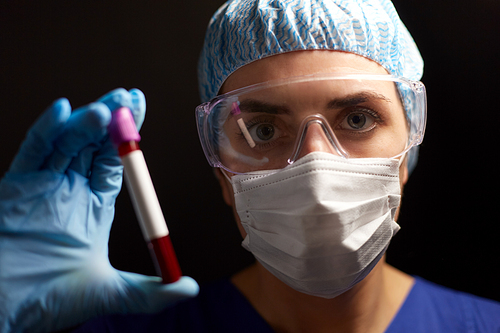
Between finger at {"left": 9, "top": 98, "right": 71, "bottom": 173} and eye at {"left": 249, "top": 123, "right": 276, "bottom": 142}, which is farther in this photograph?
eye at {"left": 249, "top": 123, "right": 276, "bottom": 142}

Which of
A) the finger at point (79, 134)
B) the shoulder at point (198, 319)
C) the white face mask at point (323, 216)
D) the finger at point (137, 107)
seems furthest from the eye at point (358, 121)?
the shoulder at point (198, 319)

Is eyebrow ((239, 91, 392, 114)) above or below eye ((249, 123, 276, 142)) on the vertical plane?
above

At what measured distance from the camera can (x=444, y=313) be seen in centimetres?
153

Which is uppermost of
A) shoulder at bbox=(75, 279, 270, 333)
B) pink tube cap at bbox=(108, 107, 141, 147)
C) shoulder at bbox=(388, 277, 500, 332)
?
pink tube cap at bbox=(108, 107, 141, 147)

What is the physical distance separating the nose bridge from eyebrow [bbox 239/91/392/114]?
2.7 inches

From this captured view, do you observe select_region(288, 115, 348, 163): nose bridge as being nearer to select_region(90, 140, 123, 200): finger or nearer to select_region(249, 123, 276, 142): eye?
select_region(249, 123, 276, 142): eye

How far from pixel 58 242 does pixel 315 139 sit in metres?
0.80

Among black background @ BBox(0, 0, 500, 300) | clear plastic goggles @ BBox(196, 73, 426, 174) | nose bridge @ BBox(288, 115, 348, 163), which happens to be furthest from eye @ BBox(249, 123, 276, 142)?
A: black background @ BBox(0, 0, 500, 300)

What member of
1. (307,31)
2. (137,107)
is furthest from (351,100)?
(137,107)

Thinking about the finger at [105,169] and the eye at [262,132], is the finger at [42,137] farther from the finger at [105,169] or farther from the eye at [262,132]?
the eye at [262,132]

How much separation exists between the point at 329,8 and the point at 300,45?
18 centimetres

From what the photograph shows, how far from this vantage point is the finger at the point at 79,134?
915mm

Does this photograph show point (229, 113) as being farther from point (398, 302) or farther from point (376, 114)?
point (398, 302)

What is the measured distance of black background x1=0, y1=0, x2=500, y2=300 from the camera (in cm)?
172
